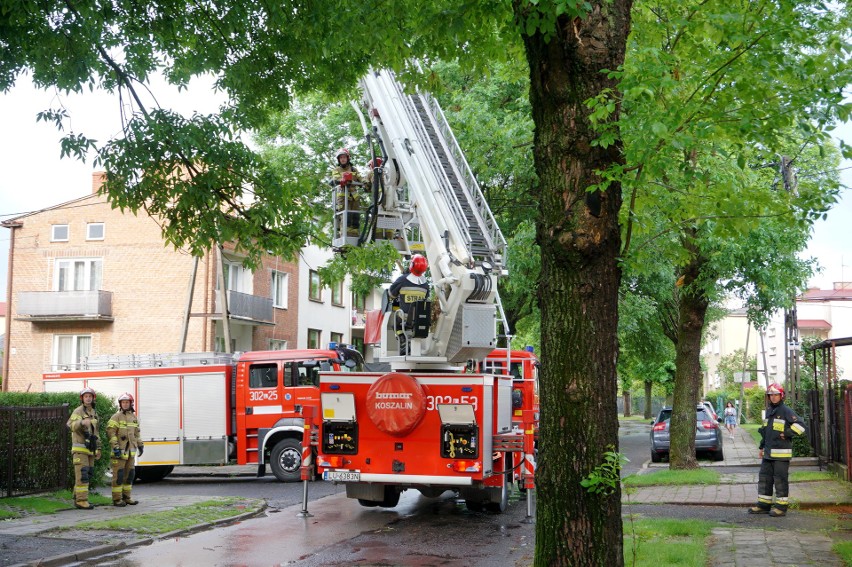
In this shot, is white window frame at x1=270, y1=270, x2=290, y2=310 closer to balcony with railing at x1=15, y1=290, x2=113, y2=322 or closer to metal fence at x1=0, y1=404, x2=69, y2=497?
balcony with railing at x1=15, y1=290, x2=113, y2=322

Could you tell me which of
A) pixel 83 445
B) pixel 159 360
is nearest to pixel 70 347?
pixel 159 360

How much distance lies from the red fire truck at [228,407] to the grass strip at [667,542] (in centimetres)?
→ 880

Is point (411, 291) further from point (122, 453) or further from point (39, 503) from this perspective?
point (39, 503)

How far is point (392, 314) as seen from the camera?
1240 cm

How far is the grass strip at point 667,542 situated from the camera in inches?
332

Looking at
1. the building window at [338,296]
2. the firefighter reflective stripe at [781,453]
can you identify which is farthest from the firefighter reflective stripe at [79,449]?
the building window at [338,296]

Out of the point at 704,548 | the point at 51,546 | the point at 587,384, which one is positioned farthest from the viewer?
the point at 51,546

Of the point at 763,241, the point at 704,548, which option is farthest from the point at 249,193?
the point at 763,241

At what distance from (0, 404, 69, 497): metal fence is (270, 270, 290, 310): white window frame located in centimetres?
2376

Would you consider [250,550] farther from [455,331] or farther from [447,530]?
[455,331]

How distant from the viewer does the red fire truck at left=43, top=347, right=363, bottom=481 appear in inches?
742

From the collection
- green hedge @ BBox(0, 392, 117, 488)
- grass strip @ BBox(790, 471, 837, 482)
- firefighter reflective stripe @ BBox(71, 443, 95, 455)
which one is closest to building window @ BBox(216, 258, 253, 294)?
green hedge @ BBox(0, 392, 117, 488)

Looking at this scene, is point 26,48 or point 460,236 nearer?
point 26,48

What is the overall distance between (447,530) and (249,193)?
5.09 metres
